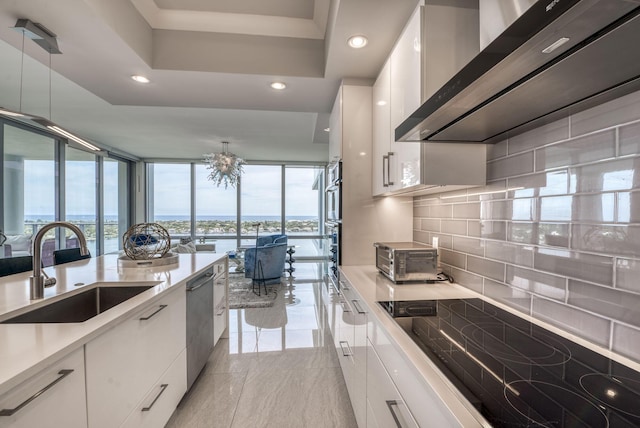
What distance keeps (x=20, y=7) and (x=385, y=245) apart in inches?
95.8

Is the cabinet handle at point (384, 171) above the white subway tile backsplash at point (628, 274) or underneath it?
above

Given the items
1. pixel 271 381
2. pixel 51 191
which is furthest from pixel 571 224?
pixel 51 191

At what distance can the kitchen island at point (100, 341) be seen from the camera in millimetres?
754

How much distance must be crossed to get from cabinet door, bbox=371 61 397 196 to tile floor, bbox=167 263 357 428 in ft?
4.97

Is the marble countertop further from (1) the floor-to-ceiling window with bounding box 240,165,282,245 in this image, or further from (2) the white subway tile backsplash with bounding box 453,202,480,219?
(1) the floor-to-ceiling window with bounding box 240,165,282,245

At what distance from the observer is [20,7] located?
1.45 metres

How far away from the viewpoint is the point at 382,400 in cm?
104

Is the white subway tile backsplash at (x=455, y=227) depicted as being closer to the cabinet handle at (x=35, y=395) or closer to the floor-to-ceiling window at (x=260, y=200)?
the cabinet handle at (x=35, y=395)

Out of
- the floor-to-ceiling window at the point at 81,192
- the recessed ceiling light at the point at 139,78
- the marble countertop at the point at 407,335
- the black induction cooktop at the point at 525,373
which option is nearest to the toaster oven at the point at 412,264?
the marble countertop at the point at 407,335

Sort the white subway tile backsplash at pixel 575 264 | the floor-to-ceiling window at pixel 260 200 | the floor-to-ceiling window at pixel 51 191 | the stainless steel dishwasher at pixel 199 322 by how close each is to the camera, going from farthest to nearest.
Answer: the floor-to-ceiling window at pixel 260 200 → the floor-to-ceiling window at pixel 51 191 → the stainless steel dishwasher at pixel 199 322 → the white subway tile backsplash at pixel 575 264

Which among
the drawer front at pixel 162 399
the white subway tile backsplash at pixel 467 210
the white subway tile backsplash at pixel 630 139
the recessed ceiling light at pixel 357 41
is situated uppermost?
the recessed ceiling light at pixel 357 41

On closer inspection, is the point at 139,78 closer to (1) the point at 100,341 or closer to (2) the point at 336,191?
(2) the point at 336,191

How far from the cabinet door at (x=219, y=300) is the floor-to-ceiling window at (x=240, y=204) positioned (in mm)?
4331

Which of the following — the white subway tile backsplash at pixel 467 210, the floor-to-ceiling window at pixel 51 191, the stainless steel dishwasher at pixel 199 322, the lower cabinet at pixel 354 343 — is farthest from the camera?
the floor-to-ceiling window at pixel 51 191
